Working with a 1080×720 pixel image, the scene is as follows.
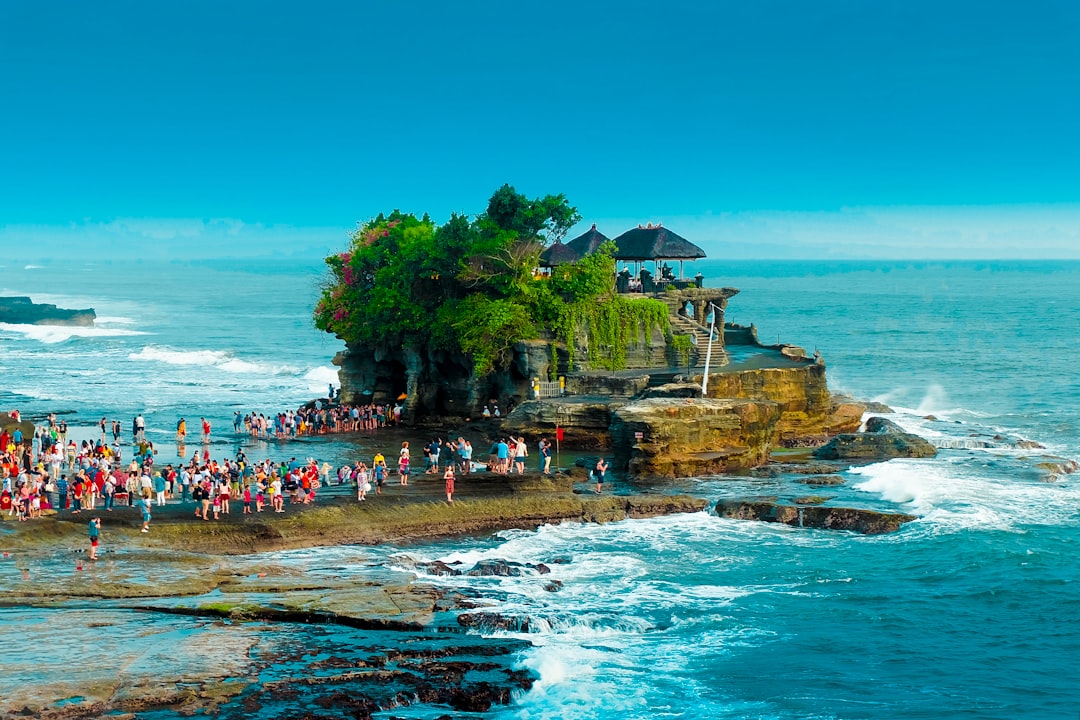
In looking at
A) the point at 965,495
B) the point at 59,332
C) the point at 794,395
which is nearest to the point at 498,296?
the point at 794,395

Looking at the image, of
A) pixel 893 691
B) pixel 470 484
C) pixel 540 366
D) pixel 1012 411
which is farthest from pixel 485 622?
pixel 1012 411

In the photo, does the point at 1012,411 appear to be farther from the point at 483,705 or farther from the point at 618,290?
the point at 483,705

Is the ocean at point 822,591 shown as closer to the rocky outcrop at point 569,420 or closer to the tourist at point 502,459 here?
the tourist at point 502,459

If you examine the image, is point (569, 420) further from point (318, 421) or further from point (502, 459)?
point (318, 421)

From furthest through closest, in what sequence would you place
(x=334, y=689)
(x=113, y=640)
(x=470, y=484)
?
(x=470, y=484) < (x=113, y=640) < (x=334, y=689)

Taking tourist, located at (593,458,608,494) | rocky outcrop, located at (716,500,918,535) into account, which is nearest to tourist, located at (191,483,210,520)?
tourist, located at (593,458,608,494)
